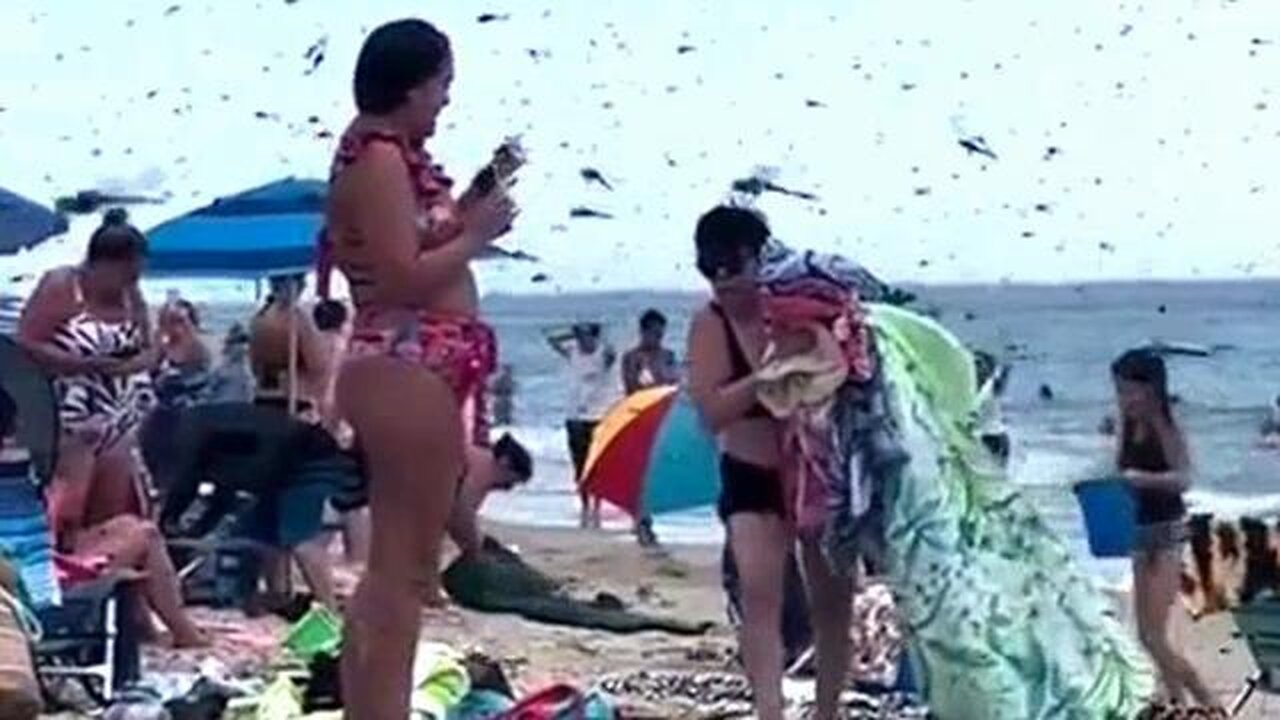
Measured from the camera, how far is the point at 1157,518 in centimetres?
1015

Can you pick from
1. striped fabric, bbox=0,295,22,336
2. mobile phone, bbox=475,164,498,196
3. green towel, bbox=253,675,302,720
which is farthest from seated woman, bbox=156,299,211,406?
mobile phone, bbox=475,164,498,196

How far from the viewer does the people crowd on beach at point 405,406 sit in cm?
616

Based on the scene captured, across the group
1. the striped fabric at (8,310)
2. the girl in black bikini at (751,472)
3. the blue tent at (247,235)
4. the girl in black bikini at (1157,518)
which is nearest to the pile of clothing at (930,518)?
the girl in black bikini at (751,472)

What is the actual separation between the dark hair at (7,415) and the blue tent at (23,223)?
18.3 feet

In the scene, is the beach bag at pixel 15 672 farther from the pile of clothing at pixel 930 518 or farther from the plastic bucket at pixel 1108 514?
the plastic bucket at pixel 1108 514

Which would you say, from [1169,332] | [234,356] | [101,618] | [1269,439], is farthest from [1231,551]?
[1169,332]

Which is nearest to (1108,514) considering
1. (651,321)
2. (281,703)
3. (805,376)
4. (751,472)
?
(751,472)

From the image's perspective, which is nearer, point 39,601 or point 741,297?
point 741,297

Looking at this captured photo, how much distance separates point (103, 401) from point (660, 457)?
1.75 meters

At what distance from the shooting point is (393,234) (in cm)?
611

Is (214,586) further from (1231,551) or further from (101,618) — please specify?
(1231,551)

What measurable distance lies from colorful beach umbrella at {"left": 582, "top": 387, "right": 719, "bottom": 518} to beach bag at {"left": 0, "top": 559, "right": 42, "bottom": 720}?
362cm

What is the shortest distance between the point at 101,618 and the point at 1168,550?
10.9 feet

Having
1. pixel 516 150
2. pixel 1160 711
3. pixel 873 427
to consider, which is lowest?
pixel 1160 711
